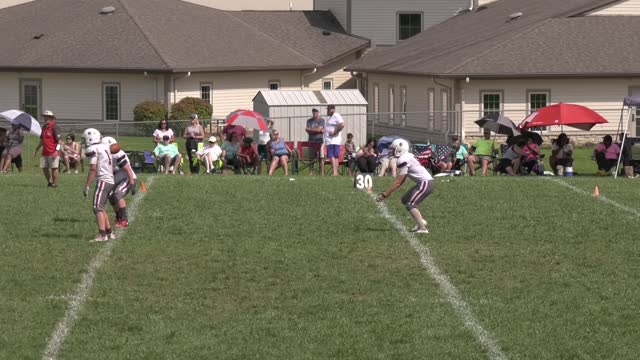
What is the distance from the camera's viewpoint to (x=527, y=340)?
12062 millimetres

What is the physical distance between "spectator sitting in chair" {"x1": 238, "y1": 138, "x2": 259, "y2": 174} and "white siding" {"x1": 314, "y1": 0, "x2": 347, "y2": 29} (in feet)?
97.0

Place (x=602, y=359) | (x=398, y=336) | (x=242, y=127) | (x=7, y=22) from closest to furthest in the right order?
(x=602, y=359) < (x=398, y=336) < (x=242, y=127) < (x=7, y=22)

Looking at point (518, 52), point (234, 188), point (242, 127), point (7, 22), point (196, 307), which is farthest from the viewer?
point (7, 22)

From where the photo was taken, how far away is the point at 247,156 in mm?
30266

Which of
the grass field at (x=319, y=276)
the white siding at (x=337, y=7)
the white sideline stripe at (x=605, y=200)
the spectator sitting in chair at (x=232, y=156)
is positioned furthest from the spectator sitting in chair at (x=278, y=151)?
the white siding at (x=337, y=7)

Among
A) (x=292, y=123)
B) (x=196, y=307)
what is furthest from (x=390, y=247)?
(x=292, y=123)

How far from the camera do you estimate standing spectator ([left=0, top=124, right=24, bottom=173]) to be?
29.5 meters

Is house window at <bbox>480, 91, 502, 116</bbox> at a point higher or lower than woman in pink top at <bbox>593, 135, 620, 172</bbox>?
higher

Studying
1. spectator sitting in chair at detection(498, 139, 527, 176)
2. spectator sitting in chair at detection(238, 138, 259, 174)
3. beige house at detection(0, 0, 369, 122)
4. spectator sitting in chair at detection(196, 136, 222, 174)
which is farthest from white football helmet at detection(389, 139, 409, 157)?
beige house at detection(0, 0, 369, 122)

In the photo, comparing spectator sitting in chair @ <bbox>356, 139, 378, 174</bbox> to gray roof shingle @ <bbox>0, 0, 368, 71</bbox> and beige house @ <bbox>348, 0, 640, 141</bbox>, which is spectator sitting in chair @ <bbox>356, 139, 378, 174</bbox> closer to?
beige house @ <bbox>348, 0, 640, 141</bbox>

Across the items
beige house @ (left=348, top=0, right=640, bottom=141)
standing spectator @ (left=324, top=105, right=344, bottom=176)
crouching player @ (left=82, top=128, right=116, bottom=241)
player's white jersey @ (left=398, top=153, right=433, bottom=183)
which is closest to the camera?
crouching player @ (left=82, top=128, right=116, bottom=241)

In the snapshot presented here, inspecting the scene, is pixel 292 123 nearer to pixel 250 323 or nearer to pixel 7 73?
pixel 7 73

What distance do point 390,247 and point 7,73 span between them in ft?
121

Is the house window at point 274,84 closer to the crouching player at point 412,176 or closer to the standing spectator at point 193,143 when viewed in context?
the standing spectator at point 193,143
